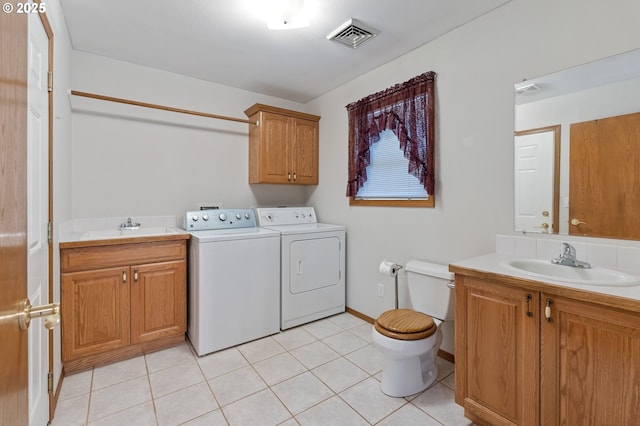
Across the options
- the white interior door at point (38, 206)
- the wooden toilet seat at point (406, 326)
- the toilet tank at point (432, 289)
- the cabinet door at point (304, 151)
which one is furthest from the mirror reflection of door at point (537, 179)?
the white interior door at point (38, 206)

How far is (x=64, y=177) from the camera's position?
2123 mm

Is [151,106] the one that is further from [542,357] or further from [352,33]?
[542,357]

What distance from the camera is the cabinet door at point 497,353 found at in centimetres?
136

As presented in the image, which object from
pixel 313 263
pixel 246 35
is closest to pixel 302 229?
pixel 313 263

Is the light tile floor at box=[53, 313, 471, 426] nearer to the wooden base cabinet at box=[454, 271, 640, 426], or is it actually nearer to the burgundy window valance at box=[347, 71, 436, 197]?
the wooden base cabinet at box=[454, 271, 640, 426]

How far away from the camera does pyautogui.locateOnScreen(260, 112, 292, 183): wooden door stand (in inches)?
125

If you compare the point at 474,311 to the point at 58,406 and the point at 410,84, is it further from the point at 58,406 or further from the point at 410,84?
the point at 58,406

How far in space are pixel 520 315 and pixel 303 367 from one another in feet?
4.81

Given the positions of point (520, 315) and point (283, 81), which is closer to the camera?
point (520, 315)

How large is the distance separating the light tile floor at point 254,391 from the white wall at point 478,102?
660 millimetres

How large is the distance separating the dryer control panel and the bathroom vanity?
2.04 metres

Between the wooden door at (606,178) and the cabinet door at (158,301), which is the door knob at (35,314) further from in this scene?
the wooden door at (606,178)

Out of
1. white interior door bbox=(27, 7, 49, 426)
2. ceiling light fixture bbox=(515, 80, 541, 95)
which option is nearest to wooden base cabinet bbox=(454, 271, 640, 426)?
ceiling light fixture bbox=(515, 80, 541, 95)

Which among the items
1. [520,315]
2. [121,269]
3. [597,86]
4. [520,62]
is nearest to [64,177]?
[121,269]
